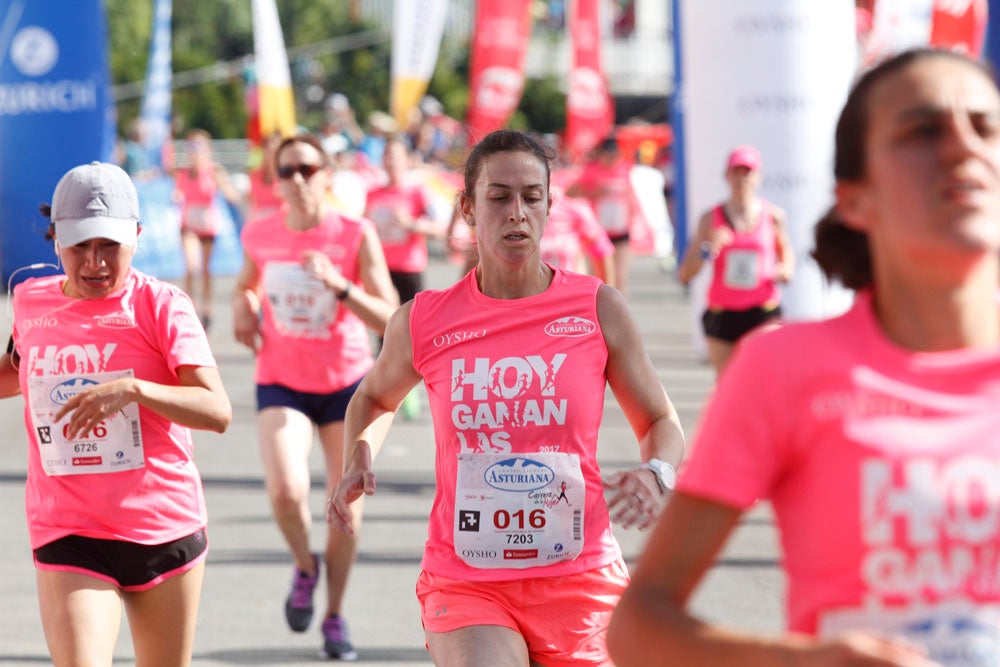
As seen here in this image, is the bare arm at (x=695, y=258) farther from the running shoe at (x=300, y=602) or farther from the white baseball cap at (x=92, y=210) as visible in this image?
the white baseball cap at (x=92, y=210)

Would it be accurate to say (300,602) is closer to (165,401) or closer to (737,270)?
(165,401)

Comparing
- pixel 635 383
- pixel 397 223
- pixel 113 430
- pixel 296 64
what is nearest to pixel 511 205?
pixel 635 383

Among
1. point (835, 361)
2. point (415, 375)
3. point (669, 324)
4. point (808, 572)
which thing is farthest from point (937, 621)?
point (669, 324)

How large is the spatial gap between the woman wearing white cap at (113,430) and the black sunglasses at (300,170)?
2811mm

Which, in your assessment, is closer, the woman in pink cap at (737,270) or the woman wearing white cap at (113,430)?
the woman wearing white cap at (113,430)

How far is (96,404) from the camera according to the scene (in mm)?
4004

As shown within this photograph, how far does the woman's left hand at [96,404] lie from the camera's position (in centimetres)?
398

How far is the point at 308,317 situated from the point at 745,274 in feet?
13.5

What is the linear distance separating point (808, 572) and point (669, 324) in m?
17.9

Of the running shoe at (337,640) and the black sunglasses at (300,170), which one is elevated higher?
the black sunglasses at (300,170)

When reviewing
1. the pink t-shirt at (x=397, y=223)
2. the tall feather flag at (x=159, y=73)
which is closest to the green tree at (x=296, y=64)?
the tall feather flag at (x=159, y=73)

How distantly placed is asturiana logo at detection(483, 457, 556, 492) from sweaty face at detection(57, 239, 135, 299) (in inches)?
46.3

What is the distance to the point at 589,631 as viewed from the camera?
3.80 metres

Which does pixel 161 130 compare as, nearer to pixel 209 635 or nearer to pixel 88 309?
pixel 209 635
